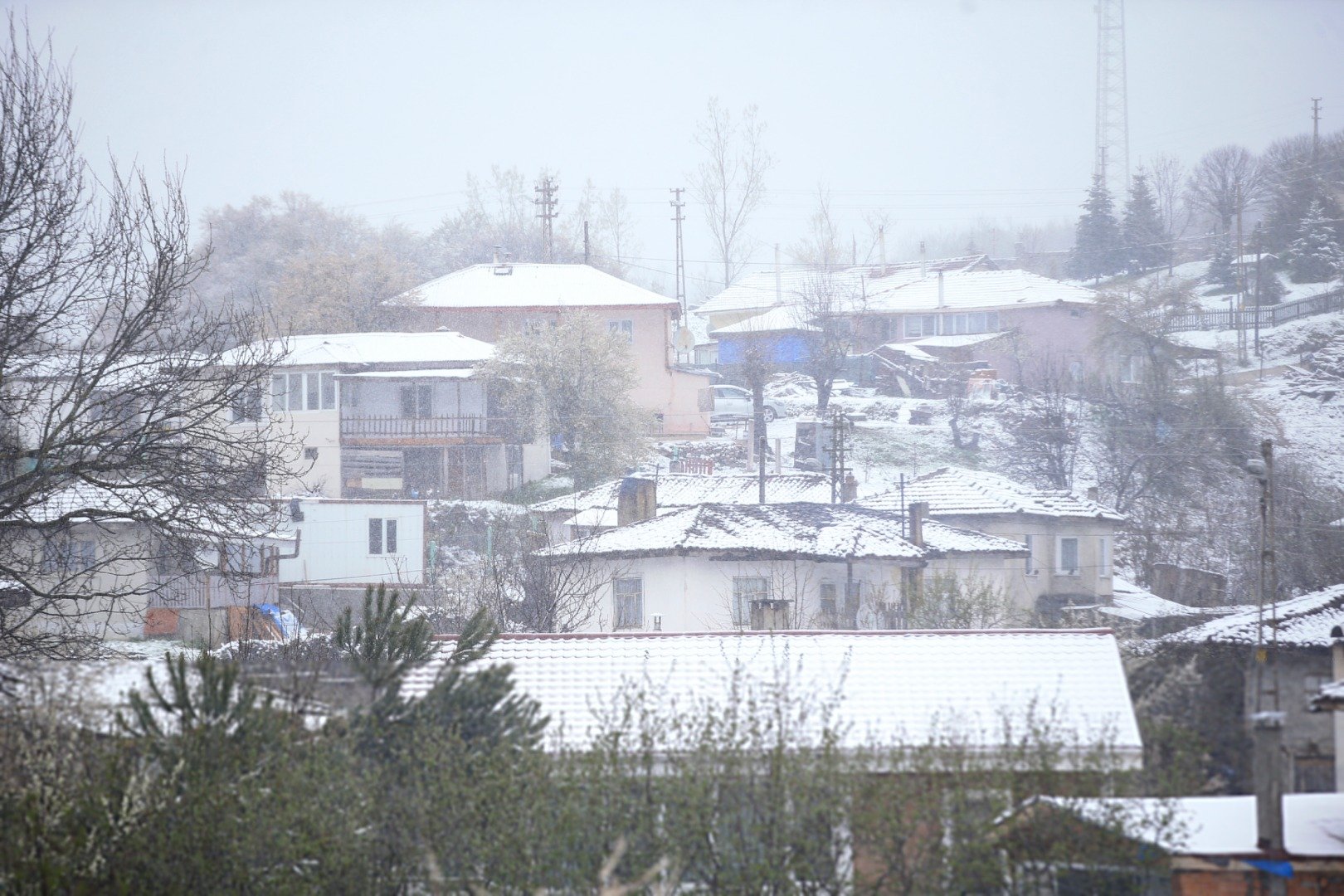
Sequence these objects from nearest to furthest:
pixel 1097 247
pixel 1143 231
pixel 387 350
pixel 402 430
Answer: pixel 402 430
pixel 387 350
pixel 1097 247
pixel 1143 231

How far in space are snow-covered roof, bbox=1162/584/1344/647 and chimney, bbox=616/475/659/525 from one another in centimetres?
Result: 1173

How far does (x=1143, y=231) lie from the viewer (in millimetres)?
61250

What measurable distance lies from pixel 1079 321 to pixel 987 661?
39.2 metres

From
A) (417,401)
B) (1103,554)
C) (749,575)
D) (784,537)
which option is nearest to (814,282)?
(417,401)

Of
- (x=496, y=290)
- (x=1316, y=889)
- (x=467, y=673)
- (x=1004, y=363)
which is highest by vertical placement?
(x=496, y=290)

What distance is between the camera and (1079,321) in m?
46.9

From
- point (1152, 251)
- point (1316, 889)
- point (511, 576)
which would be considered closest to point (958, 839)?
point (1316, 889)

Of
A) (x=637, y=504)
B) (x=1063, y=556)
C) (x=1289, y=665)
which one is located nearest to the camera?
(x=1289, y=665)

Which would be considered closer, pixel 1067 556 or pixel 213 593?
pixel 213 593

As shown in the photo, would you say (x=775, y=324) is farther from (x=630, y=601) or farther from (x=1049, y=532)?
(x=630, y=601)

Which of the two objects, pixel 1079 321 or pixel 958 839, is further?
pixel 1079 321

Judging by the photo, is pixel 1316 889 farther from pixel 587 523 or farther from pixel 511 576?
pixel 587 523

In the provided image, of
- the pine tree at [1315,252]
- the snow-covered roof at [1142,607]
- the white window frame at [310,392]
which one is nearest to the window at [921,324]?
the pine tree at [1315,252]

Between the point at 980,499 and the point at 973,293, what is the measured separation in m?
25.1
